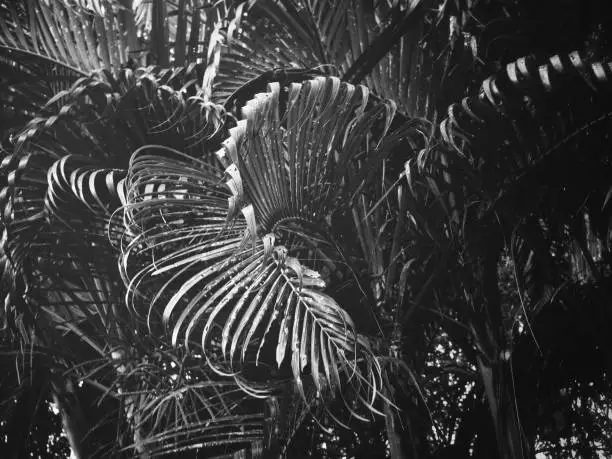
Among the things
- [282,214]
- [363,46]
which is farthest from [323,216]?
[363,46]

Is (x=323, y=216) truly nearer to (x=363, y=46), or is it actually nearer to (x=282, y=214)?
(x=282, y=214)

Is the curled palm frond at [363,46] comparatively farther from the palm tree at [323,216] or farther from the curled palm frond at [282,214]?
the curled palm frond at [282,214]

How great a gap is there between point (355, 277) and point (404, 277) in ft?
0.51

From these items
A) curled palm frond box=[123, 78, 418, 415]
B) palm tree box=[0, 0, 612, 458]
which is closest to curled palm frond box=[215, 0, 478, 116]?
palm tree box=[0, 0, 612, 458]

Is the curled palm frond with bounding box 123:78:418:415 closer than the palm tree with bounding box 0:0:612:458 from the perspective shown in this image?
Yes

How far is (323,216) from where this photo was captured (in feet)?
6.72

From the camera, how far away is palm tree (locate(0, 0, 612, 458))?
6.16ft

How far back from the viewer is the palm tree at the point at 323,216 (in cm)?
188

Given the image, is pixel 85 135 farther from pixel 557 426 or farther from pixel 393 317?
pixel 557 426

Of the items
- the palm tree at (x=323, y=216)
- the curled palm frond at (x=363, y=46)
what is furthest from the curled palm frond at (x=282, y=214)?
the curled palm frond at (x=363, y=46)

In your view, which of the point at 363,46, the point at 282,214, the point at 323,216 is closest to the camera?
the point at 282,214

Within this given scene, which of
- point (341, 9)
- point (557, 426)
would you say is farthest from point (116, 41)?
point (557, 426)

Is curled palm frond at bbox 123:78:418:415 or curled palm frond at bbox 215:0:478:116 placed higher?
curled palm frond at bbox 215:0:478:116

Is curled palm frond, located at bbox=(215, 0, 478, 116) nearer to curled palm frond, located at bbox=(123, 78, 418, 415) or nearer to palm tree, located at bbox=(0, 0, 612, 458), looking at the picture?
palm tree, located at bbox=(0, 0, 612, 458)
